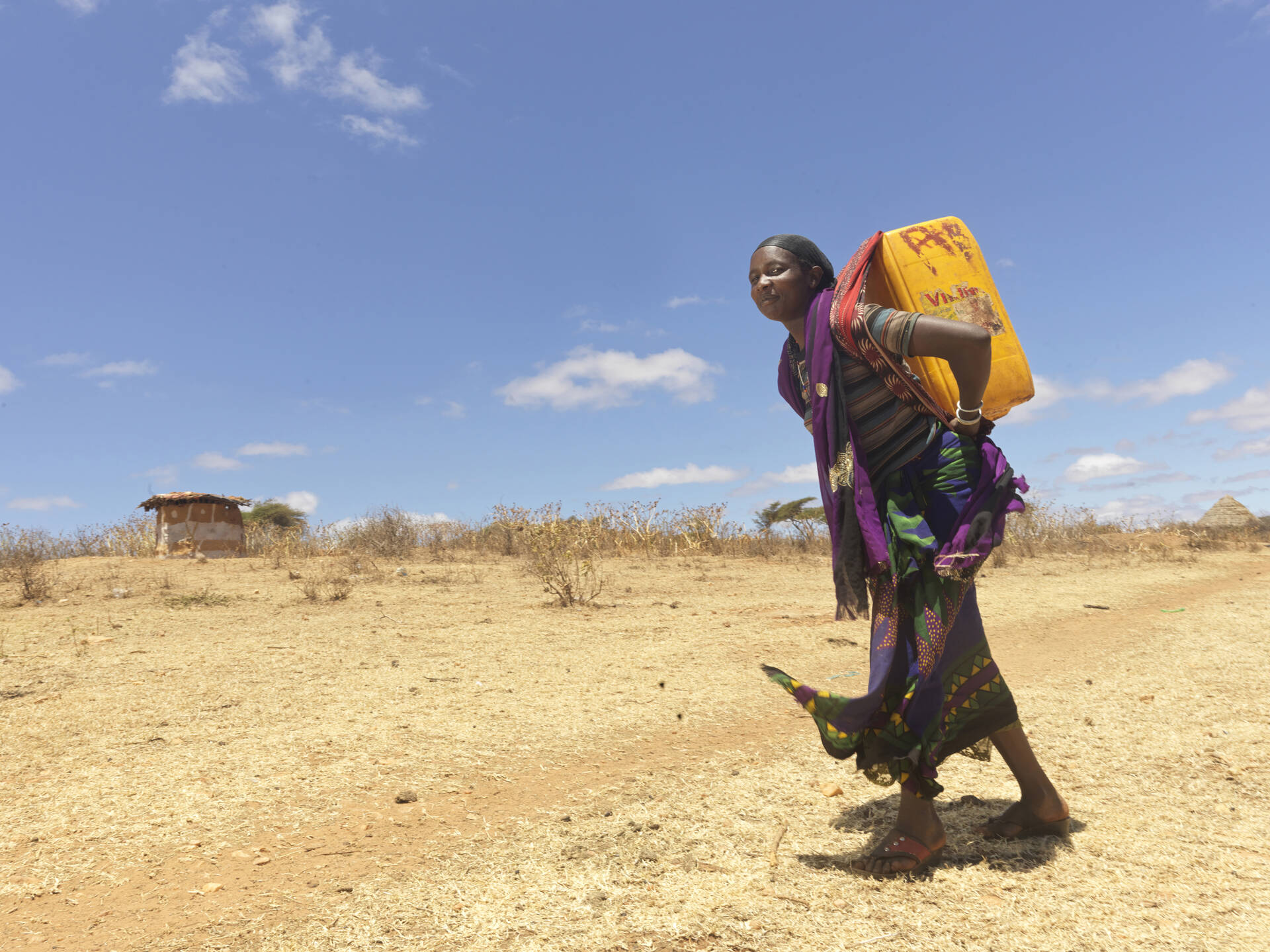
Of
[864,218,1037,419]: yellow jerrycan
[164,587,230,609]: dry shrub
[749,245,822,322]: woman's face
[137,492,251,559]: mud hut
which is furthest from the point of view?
[137,492,251,559]: mud hut

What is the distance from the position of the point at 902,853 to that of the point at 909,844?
42mm

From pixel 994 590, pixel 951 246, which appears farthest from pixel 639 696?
pixel 994 590

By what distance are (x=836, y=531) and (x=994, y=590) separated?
8718mm

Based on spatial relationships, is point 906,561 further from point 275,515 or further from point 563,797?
point 275,515

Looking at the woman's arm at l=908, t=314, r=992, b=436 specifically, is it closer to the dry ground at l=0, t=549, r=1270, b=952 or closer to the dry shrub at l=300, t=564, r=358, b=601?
the dry ground at l=0, t=549, r=1270, b=952

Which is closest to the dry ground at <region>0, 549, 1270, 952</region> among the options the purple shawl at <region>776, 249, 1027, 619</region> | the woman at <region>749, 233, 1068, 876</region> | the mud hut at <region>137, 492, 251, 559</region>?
the woman at <region>749, 233, 1068, 876</region>

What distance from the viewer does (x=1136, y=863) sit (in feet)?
7.57

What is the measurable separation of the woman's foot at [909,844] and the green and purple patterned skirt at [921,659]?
0.21 feet

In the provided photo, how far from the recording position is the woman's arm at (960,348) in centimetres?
220

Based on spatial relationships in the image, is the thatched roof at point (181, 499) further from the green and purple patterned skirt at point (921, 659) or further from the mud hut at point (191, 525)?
the green and purple patterned skirt at point (921, 659)

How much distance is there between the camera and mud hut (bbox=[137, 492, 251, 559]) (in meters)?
16.8

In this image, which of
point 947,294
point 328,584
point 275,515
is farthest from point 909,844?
point 275,515

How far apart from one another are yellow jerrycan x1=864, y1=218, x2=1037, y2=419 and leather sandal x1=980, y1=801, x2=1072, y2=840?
1295mm

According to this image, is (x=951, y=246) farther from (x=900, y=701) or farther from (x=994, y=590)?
(x=994, y=590)
